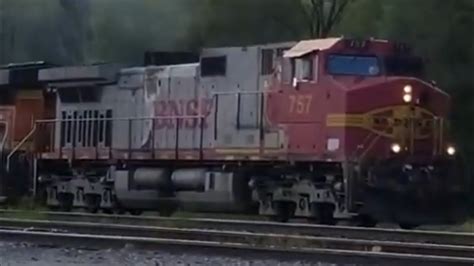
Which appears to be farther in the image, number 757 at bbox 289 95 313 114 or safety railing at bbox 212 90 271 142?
safety railing at bbox 212 90 271 142

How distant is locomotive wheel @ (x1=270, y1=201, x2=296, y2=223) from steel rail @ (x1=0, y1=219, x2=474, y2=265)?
13.2 ft

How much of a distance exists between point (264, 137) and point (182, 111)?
2453 mm

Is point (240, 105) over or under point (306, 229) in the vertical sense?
over

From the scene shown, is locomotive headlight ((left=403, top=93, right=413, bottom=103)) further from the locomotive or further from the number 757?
the number 757

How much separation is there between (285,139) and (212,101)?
81.2 inches

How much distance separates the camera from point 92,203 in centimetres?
2327

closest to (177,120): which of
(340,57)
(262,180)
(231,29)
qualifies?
(262,180)

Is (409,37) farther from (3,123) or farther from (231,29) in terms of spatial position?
(3,123)

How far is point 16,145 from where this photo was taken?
82.8 ft

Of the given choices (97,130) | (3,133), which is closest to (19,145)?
(3,133)

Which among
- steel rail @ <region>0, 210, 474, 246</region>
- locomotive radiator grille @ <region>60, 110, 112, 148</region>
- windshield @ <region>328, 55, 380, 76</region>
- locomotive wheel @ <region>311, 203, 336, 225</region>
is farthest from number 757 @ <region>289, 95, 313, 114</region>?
locomotive radiator grille @ <region>60, 110, 112, 148</region>

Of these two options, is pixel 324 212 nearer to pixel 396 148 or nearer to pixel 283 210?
pixel 283 210

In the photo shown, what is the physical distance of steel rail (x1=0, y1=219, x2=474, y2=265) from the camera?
12.4 m

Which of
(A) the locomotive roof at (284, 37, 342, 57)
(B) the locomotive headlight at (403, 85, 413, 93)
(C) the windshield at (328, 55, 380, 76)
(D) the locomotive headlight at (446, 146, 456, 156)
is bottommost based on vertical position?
(D) the locomotive headlight at (446, 146, 456, 156)
